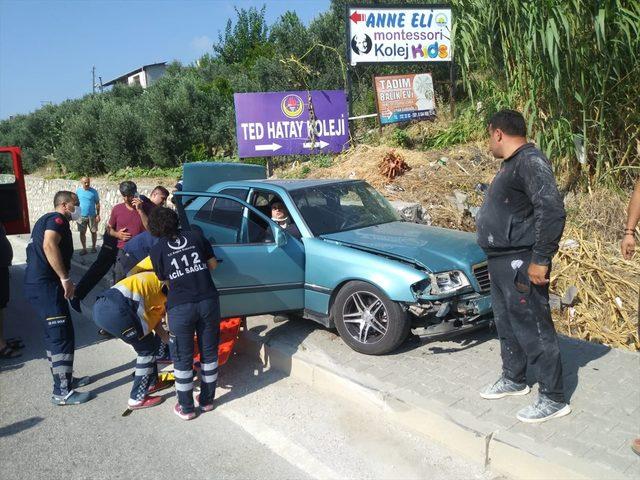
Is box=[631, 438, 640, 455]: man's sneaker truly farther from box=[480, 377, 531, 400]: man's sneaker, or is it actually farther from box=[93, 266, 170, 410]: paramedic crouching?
box=[93, 266, 170, 410]: paramedic crouching

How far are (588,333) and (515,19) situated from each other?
4.21m

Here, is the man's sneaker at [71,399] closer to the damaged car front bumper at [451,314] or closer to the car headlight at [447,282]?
the damaged car front bumper at [451,314]

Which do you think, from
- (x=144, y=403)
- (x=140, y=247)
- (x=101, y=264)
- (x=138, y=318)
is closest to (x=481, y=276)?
(x=138, y=318)

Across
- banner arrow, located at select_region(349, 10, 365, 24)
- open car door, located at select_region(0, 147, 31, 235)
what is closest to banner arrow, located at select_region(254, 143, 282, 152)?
banner arrow, located at select_region(349, 10, 365, 24)

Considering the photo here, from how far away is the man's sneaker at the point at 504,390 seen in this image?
388 cm

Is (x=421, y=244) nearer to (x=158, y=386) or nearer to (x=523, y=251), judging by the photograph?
(x=523, y=251)

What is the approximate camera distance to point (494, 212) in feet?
11.6

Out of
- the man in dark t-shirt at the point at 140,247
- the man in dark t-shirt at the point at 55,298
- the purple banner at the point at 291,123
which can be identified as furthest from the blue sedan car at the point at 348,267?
the purple banner at the point at 291,123

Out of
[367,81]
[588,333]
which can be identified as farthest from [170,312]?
[367,81]

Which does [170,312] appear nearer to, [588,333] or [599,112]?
[588,333]

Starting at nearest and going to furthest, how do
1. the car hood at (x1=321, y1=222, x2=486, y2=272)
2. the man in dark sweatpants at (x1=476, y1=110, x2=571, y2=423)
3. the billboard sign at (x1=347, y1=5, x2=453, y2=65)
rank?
the man in dark sweatpants at (x1=476, y1=110, x2=571, y2=423) → the car hood at (x1=321, y1=222, x2=486, y2=272) → the billboard sign at (x1=347, y1=5, x2=453, y2=65)

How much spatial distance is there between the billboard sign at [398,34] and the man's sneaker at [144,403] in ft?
30.8

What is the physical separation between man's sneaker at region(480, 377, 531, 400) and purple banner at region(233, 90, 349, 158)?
8520 mm

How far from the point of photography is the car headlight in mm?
4531
